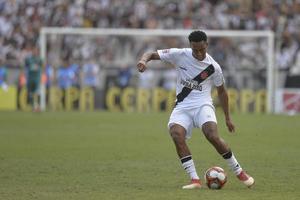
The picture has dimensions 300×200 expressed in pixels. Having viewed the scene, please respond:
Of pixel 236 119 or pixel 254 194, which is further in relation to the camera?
pixel 236 119

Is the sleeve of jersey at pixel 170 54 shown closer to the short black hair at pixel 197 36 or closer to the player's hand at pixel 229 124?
the short black hair at pixel 197 36

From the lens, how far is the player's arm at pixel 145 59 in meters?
11.9

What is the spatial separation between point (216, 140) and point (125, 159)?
5.01m

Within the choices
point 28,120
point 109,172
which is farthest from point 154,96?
point 109,172

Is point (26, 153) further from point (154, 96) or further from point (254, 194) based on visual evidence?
point (154, 96)

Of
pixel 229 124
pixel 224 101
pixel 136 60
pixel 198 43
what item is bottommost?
pixel 229 124

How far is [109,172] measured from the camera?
1441 centimetres

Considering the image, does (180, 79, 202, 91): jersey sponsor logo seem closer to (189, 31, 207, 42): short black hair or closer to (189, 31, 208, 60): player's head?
(189, 31, 208, 60): player's head

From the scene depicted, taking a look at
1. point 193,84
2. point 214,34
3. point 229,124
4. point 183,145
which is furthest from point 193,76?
point 214,34

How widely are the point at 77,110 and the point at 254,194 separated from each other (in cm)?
2450

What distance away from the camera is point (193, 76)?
12.4 m

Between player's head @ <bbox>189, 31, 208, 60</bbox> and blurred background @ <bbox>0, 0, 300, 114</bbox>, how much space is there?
21406 mm

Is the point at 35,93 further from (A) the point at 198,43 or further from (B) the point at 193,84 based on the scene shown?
(A) the point at 198,43

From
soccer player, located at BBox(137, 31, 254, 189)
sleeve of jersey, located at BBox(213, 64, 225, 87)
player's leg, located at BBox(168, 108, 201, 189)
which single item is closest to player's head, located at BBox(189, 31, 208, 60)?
soccer player, located at BBox(137, 31, 254, 189)
